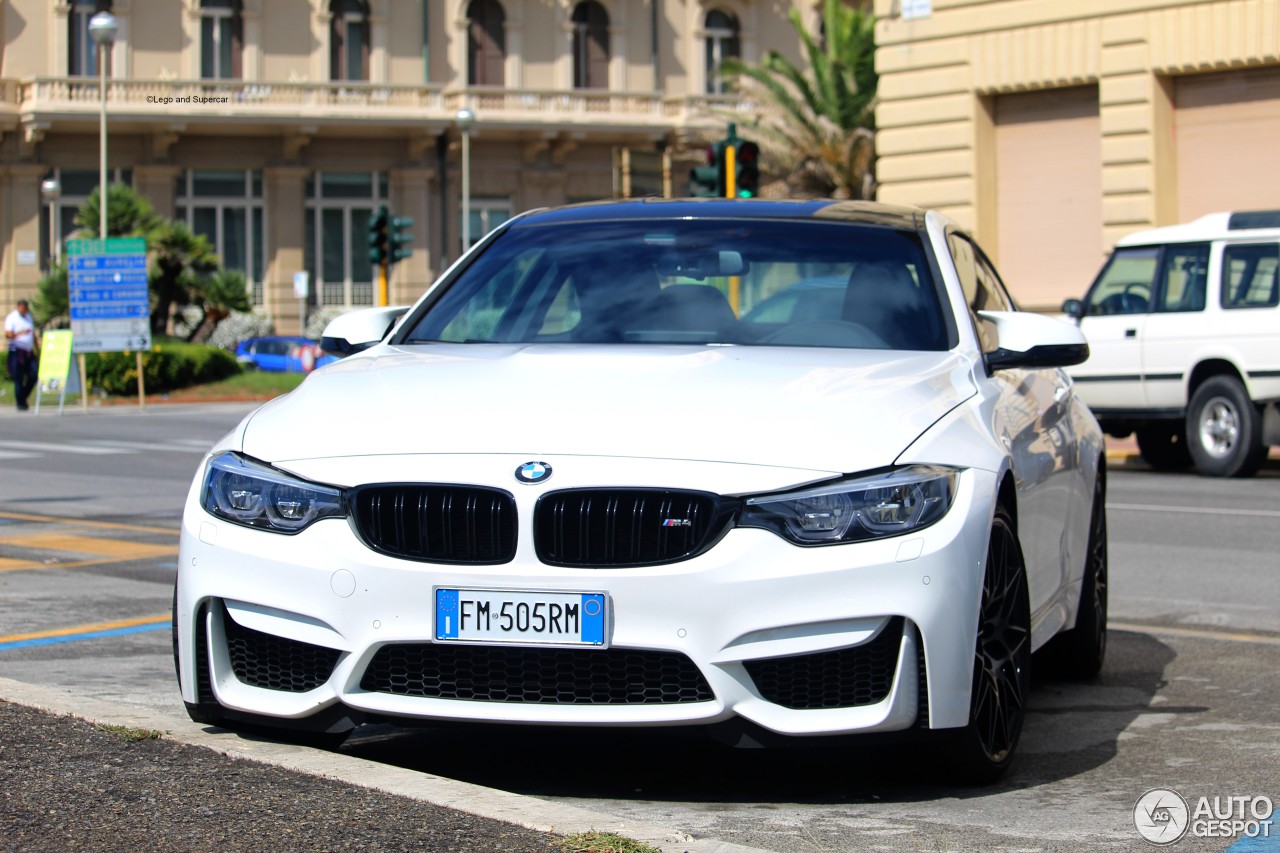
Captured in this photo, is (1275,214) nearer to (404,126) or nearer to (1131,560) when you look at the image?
(1131,560)

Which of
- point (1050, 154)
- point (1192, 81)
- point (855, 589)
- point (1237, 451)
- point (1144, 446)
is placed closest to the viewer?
point (855, 589)

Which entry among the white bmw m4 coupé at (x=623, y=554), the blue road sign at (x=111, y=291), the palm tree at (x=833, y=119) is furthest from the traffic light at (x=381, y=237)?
the white bmw m4 coupé at (x=623, y=554)

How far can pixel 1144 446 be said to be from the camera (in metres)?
18.3

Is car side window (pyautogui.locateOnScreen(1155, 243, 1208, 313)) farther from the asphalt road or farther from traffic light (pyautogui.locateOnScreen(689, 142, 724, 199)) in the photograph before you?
the asphalt road

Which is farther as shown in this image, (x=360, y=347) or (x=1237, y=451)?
(x=1237, y=451)

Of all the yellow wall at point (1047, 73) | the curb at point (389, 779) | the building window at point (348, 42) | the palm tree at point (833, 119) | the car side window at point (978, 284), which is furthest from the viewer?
the building window at point (348, 42)

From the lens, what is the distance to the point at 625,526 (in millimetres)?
4340

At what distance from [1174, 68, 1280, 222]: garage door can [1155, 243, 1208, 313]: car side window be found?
691cm

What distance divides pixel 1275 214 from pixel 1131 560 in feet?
22.6

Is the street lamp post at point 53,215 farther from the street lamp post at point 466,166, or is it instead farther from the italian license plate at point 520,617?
the italian license plate at point 520,617

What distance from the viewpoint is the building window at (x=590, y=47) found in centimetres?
5425

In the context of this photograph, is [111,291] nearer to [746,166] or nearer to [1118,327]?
[746,166]

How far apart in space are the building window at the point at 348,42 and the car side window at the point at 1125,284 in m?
37.2

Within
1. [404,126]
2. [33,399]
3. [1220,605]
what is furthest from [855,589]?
[404,126]
